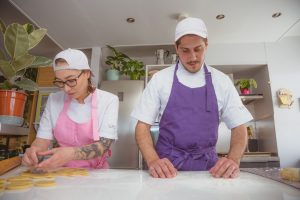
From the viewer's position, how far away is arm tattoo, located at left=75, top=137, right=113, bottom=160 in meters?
0.93

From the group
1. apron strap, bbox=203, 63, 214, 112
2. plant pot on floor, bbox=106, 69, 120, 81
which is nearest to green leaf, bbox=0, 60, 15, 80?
apron strap, bbox=203, 63, 214, 112

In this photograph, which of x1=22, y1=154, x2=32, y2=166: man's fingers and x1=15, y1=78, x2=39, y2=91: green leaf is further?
x1=15, y1=78, x2=39, y2=91: green leaf

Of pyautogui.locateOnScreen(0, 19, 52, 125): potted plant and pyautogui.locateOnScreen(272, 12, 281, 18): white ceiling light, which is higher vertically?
pyautogui.locateOnScreen(272, 12, 281, 18): white ceiling light

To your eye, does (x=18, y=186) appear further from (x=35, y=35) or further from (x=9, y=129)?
(x=35, y=35)

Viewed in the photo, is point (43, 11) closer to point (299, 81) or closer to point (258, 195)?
point (258, 195)

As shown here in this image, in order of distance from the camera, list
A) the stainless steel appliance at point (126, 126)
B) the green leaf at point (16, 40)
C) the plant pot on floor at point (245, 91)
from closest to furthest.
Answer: the green leaf at point (16, 40), the stainless steel appliance at point (126, 126), the plant pot on floor at point (245, 91)

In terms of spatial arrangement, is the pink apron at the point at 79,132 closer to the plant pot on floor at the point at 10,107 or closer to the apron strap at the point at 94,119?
the apron strap at the point at 94,119

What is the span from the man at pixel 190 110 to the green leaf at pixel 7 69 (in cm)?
55

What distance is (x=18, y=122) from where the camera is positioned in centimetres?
102

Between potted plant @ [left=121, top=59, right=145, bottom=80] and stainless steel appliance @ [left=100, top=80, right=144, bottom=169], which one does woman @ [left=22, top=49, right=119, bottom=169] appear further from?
potted plant @ [left=121, top=59, right=145, bottom=80]

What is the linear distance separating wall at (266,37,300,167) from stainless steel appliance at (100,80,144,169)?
4.95ft

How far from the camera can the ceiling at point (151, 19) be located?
2.08 meters

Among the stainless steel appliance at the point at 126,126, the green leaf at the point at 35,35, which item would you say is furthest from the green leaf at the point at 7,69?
the stainless steel appliance at the point at 126,126

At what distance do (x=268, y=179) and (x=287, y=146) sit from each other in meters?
2.14
